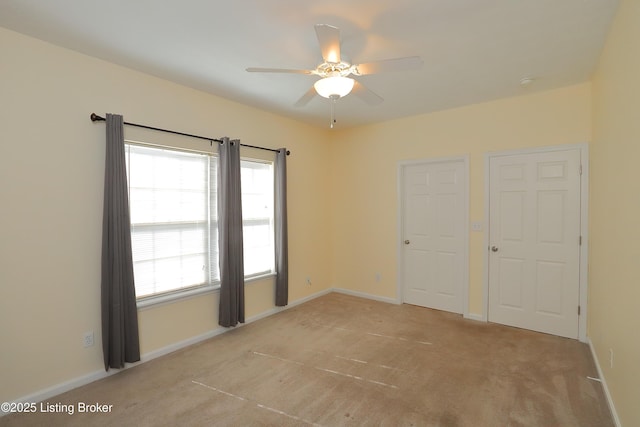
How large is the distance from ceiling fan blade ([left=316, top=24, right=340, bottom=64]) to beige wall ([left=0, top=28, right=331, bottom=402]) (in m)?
1.89

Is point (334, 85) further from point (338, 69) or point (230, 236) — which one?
point (230, 236)

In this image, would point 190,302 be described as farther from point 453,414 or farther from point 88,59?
point 453,414

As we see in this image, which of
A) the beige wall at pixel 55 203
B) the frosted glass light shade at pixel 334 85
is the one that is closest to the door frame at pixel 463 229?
the frosted glass light shade at pixel 334 85

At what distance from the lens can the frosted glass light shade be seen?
2.13 meters

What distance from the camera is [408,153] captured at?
439 centimetres

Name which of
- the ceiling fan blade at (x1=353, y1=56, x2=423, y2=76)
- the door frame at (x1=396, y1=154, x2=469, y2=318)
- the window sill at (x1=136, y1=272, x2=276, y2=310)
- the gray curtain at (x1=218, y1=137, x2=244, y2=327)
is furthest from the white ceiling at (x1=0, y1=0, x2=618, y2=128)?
the window sill at (x1=136, y1=272, x2=276, y2=310)

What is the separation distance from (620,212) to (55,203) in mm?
3939

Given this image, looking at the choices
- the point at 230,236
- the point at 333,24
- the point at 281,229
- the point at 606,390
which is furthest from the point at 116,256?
the point at 606,390

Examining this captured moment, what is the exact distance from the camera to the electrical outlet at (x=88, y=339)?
254 centimetres

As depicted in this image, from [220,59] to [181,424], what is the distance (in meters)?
2.72

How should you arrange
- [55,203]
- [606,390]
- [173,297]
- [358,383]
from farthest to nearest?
[173,297] → [358,383] → [55,203] → [606,390]

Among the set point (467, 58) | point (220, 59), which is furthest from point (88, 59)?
point (467, 58)

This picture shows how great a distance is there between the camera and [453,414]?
2.13m

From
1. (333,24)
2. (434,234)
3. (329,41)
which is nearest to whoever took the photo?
(329,41)
